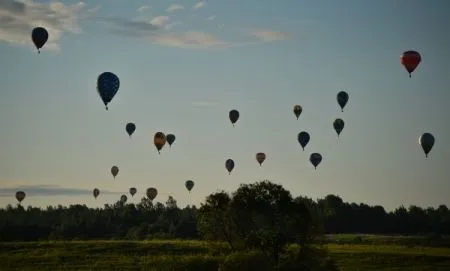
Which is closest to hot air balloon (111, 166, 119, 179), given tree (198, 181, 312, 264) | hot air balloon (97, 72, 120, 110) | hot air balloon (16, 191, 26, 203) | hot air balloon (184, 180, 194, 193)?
hot air balloon (184, 180, 194, 193)

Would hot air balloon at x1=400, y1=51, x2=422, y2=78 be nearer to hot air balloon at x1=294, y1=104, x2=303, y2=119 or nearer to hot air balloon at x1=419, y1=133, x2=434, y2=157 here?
hot air balloon at x1=419, y1=133, x2=434, y2=157

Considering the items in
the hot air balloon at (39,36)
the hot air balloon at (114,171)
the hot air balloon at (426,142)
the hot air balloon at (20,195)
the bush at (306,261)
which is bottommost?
the bush at (306,261)

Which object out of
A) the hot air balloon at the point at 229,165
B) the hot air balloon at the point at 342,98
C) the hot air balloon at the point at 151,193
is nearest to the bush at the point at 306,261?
the hot air balloon at the point at 342,98

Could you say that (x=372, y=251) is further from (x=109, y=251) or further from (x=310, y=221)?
(x=109, y=251)

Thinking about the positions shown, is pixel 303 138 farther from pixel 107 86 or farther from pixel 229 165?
pixel 107 86

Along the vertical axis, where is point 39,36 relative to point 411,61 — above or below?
above

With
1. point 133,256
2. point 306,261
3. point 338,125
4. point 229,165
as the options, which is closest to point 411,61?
point 338,125

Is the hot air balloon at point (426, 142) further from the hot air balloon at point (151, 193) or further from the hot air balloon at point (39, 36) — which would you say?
the hot air balloon at point (151, 193)
